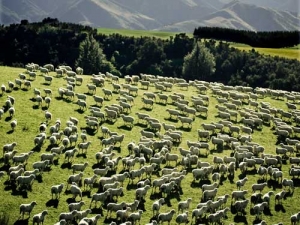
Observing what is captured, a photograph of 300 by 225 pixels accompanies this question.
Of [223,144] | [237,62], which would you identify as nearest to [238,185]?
[223,144]

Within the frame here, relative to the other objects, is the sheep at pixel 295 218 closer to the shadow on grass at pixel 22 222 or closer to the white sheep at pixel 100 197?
the white sheep at pixel 100 197

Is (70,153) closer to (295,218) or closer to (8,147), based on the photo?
(8,147)

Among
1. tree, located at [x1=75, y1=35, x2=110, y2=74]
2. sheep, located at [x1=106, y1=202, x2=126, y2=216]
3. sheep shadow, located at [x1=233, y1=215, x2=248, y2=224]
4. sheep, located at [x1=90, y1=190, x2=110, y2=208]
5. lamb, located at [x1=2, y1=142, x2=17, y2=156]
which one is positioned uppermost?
tree, located at [x1=75, y1=35, x2=110, y2=74]

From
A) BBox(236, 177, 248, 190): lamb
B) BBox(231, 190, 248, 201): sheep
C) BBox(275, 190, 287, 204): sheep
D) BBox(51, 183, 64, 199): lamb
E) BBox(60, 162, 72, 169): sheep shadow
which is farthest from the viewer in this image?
BBox(60, 162, 72, 169): sheep shadow

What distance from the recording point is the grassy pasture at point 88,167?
26.6m

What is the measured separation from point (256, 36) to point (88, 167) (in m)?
115

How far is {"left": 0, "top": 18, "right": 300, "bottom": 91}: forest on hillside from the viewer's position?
370ft

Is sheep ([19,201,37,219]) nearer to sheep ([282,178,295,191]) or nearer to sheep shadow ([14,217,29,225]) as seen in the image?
sheep shadow ([14,217,29,225])

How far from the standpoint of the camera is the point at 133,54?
146 metres

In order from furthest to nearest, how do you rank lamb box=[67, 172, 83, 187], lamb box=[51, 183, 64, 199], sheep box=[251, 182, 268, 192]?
1. sheep box=[251, 182, 268, 192]
2. lamb box=[67, 172, 83, 187]
3. lamb box=[51, 183, 64, 199]

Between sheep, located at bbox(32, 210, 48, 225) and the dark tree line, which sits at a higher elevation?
the dark tree line

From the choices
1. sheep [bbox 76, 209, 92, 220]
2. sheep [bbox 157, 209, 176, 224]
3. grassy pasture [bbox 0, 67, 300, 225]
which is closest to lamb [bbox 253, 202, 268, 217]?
grassy pasture [bbox 0, 67, 300, 225]

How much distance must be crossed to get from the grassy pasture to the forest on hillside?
2515 inches

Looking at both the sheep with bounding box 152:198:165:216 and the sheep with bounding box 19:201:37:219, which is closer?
the sheep with bounding box 19:201:37:219
